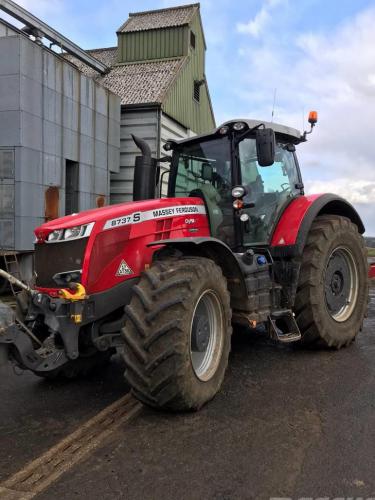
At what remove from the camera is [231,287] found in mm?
4219

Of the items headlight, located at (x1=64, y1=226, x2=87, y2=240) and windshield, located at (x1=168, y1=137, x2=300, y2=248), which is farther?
windshield, located at (x1=168, y1=137, x2=300, y2=248)

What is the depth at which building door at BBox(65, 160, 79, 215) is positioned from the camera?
1019 cm

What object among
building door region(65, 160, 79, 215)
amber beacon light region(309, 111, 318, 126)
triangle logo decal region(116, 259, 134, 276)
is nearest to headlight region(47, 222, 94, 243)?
triangle logo decal region(116, 259, 134, 276)

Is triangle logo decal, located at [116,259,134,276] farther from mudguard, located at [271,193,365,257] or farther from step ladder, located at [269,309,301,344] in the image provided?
mudguard, located at [271,193,365,257]

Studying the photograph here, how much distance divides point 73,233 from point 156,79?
10.2 metres

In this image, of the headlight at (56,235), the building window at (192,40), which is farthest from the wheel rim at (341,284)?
the building window at (192,40)

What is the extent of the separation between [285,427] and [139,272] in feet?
5.22

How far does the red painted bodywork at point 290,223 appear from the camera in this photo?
4.82 m

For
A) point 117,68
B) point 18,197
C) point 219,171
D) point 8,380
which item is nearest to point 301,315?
point 219,171

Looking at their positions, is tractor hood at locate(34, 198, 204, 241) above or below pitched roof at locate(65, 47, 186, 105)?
below

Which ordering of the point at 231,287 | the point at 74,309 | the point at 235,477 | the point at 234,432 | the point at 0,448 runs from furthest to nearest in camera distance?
the point at 231,287 < the point at 74,309 < the point at 234,432 < the point at 0,448 < the point at 235,477

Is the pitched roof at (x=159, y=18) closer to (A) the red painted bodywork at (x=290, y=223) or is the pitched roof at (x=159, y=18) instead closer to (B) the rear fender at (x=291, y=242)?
(A) the red painted bodywork at (x=290, y=223)

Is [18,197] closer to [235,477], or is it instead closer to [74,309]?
[74,309]

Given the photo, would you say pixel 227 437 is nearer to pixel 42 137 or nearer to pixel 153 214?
pixel 153 214
